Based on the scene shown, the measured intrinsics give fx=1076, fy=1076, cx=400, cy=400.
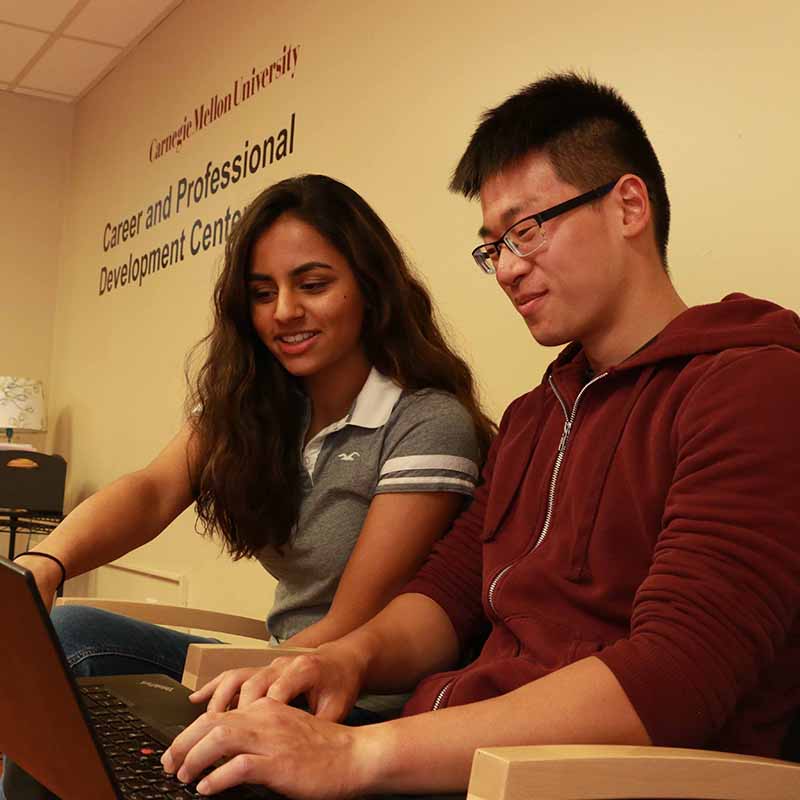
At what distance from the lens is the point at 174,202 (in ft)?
13.6

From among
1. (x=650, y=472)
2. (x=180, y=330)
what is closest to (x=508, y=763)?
(x=650, y=472)

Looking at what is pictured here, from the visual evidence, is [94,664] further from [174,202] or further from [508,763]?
[174,202]

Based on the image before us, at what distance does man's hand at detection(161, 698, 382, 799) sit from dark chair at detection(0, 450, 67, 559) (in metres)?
3.80

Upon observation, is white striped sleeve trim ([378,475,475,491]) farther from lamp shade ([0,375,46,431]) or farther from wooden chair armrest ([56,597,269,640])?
lamp shade ([0,375,46,431])

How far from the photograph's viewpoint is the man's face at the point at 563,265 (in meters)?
1.33

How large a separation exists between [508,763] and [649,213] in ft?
2.63

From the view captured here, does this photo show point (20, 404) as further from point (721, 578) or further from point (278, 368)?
point (721, 578)

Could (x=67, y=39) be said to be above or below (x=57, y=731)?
above

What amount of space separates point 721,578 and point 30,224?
5.02m

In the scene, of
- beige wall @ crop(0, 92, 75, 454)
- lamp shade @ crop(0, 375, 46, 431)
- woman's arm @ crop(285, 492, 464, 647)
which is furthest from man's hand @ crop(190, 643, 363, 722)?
beige wall @ crop(0, 92, 75, 454)

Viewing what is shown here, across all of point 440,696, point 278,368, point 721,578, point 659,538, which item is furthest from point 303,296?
point 721,578

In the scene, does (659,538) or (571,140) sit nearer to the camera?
(659,538)

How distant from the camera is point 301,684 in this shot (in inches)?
46.9

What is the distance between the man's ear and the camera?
1356 mm
